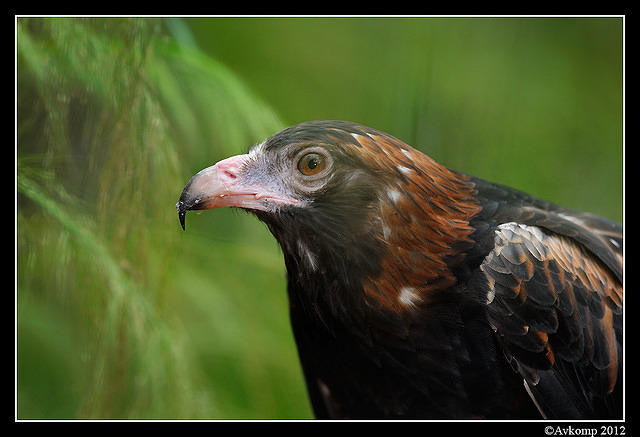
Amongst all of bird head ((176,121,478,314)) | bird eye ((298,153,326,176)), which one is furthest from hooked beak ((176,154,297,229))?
bird eye ((298,153,326,176))

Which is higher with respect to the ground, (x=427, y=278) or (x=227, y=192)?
(x=227, y=192)

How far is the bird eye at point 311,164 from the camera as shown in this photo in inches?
87.2

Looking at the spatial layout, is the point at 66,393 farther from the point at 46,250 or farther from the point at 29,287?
the point at 46,250

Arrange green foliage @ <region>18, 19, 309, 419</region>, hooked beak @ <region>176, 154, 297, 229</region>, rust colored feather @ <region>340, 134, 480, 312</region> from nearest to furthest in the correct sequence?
1. hooked beak @ <region>176, 154, 297, 229</region>
2. rust colored feather @ <region>340, 134, 480, 312</region>
3. green foliage @ <region>18, 19, 309, 419</region>

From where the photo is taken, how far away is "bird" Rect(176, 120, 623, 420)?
2.24 meters

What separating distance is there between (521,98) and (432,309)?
149 centimetres

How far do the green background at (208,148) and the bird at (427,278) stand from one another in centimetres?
61

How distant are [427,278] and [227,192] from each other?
88 centimetres

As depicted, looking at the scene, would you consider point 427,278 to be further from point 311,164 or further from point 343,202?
point 311,164

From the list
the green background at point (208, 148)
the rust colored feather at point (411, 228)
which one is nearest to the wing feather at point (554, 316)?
the rust colored feather at point (411, 228)

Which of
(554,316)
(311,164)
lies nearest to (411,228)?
(311,164)

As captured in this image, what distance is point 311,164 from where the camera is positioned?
222 cm

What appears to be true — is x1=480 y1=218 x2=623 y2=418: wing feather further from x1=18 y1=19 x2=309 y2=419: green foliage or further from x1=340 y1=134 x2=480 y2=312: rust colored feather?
x1=18 y1=19 x2=309 y2=419: green foliage

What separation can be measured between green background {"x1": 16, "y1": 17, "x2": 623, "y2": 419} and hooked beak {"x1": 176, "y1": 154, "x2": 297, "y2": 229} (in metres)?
0.55
